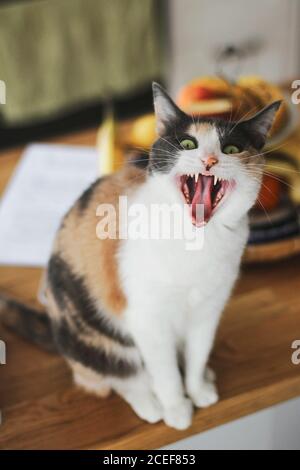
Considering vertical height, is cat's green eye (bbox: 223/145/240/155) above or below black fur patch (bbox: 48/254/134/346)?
above

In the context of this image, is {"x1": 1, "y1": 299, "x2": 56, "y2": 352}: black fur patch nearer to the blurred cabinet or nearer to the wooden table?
the wooden table

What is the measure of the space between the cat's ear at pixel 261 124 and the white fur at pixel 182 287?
0.10ft

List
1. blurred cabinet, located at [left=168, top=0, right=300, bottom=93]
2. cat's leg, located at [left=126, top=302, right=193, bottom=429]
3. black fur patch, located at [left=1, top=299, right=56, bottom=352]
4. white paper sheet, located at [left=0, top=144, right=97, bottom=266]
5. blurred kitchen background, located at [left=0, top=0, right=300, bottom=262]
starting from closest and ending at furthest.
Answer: cat's leg, located at [left=126, top=302, right=193, bottom=429] → black fur patch, located at [left=1, top=299, right=56, bottom=352] → white paper sheet, located at [left=0, top=144, right=97, bottom=266] → blurred kitchen background, located at [left=0, top=0, right=300, bottom=262] → blurred cabinet, located at [left=168, top=0, right=300, bottom=93]

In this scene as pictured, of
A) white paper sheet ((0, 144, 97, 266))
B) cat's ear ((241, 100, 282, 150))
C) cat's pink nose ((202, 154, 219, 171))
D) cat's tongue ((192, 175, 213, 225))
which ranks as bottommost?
white paper sheet ((0, 144, 97, 266))

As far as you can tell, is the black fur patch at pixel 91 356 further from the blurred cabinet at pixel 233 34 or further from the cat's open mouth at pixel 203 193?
the blurred cabinet at pixel 233 34

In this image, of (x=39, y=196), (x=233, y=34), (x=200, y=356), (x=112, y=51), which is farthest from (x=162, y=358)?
(x=233, y=34)

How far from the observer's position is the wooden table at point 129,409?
71 centimetres

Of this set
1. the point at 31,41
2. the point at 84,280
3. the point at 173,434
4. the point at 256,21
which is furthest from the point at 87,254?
the point at 256,21

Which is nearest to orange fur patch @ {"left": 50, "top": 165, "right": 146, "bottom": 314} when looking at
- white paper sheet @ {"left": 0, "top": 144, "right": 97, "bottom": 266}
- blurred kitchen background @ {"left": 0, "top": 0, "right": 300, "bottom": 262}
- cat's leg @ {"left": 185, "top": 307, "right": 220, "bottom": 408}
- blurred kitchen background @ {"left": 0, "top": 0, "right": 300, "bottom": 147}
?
cat's leg @ {"left": 185, "top": 307, "right": 220, "bottom": 408}

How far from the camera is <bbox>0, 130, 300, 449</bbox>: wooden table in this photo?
71cm

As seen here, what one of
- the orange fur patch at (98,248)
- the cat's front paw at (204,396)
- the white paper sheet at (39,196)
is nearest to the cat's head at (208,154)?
the orange fur patch at (98,248)

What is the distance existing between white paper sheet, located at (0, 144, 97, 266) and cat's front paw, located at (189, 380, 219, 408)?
1.26 feet

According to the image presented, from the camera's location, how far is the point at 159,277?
2.10ft

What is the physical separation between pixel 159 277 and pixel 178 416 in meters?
0.20
